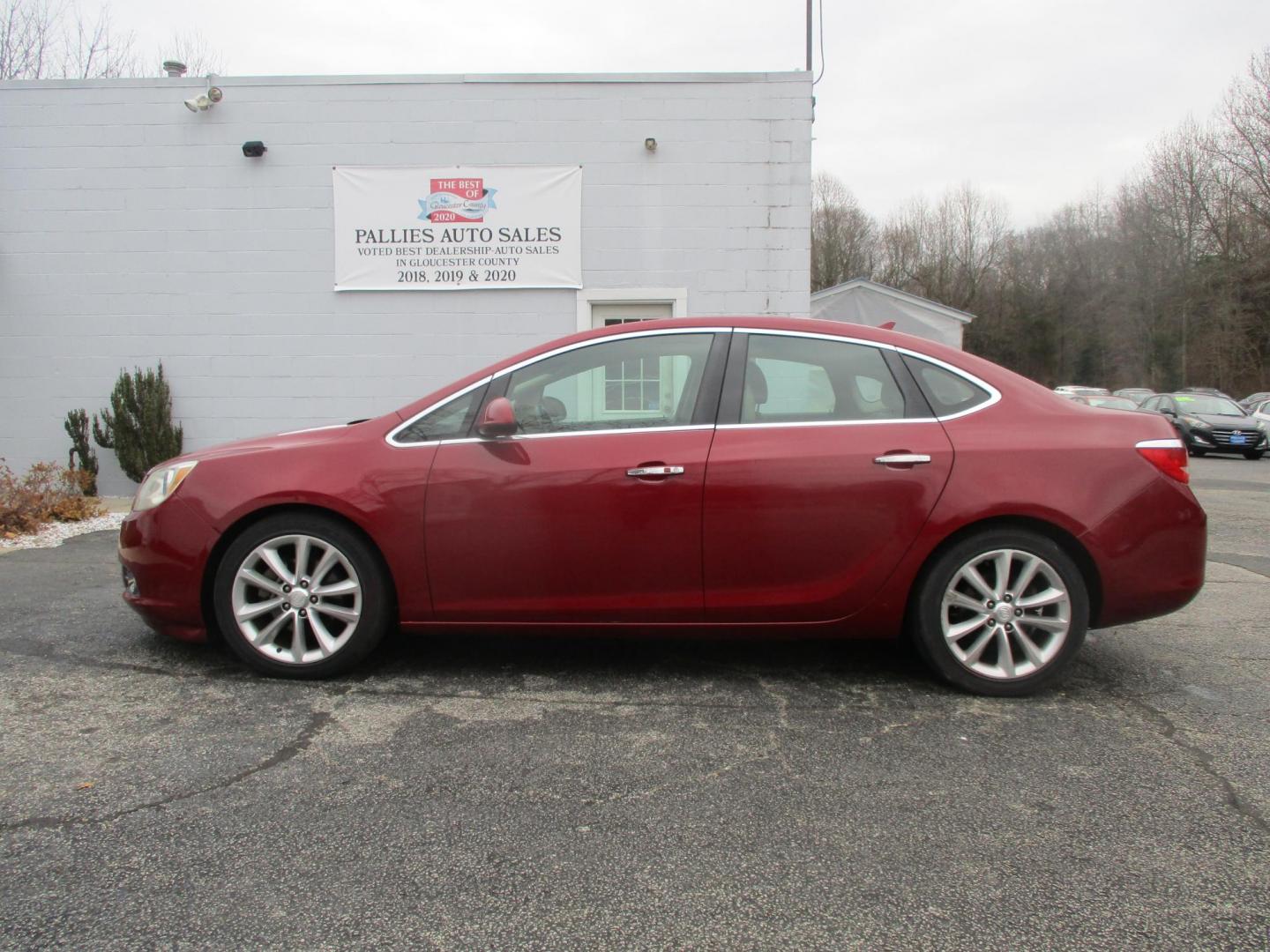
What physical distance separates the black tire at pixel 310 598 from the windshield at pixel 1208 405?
79.0 ft

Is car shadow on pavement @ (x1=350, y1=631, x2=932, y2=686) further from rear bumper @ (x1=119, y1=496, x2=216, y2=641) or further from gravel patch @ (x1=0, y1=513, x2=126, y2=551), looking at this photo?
gravel patch @ (x1=0, y1=513, x2=126, y2=551)

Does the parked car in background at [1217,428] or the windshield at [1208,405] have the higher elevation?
the windshield at [1208,405]

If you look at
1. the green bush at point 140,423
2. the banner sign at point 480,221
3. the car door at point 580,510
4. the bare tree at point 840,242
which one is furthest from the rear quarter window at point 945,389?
the bare tree at point 840,242

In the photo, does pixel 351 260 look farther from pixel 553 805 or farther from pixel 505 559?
pixel 553 805

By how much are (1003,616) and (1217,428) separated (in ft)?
72.6

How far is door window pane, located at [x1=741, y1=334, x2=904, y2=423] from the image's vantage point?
12.7 feet

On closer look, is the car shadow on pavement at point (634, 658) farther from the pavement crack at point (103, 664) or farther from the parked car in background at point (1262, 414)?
the parked car in background at point (1262, 414)

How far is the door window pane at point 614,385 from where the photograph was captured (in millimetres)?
3906

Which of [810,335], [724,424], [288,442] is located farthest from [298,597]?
[810,335]

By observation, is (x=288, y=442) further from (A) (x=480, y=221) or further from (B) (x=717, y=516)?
(A) (x=480, y=221)

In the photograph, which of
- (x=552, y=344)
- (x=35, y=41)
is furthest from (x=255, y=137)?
(x=35, y=41)

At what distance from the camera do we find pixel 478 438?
3.90 m

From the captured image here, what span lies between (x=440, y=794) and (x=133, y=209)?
9.44m

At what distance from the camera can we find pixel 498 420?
3.77 metres
